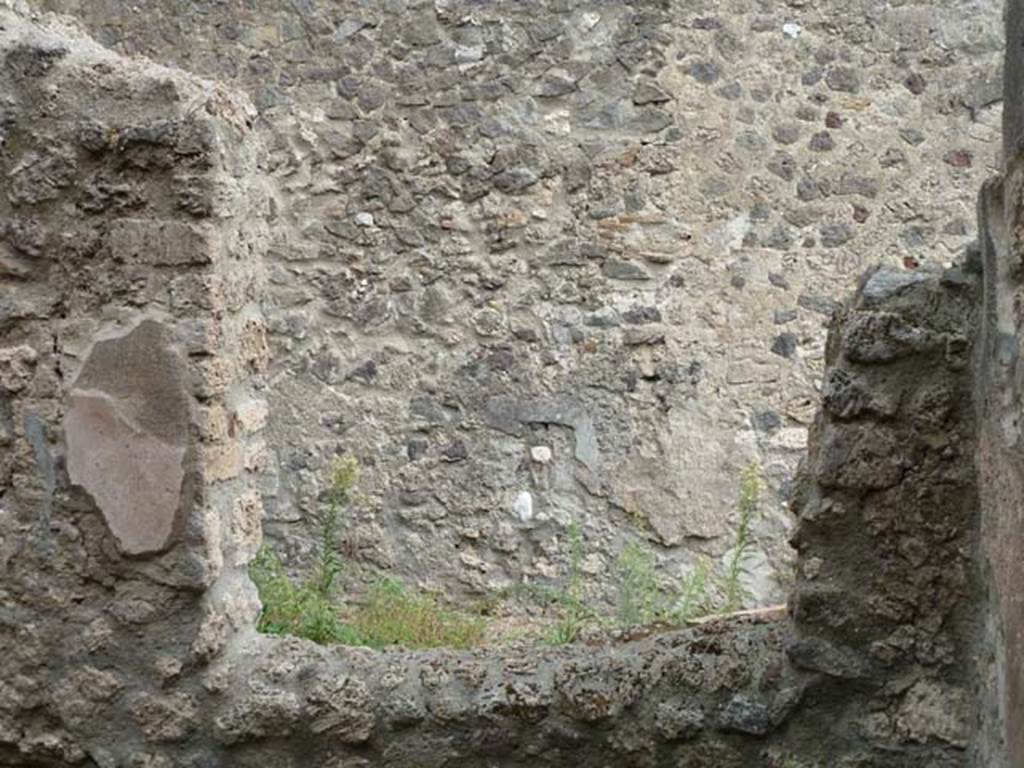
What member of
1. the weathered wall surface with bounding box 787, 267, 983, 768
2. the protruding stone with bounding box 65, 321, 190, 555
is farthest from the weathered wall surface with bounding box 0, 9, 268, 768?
the weathered wall surface with bounding box 787, 267, 983, 768

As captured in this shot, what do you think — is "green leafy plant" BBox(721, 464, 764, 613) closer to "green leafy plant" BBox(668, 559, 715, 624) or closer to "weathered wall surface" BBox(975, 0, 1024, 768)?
"green leafy plant" BBox(668, 559, 715, 624)

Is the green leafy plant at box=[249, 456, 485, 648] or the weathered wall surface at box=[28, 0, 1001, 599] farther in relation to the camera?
the weathered wall surface at box=[28, 0, 1001, 599]

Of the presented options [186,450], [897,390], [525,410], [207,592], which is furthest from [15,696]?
[525,410]

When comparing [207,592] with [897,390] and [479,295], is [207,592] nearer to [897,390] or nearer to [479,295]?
[897,390]

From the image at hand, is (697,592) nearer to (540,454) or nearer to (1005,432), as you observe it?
(540,454)

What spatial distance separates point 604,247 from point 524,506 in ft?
3.94

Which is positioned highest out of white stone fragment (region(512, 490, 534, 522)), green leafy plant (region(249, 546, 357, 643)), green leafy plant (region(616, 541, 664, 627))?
white stone fragment (region(512, 490, 534, 522))

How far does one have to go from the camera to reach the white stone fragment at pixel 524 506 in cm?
614

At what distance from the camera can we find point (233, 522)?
3145 millimetres

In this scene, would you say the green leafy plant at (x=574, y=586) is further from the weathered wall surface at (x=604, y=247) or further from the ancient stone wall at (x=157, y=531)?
the ancient stone wall at (x=157, y=531)

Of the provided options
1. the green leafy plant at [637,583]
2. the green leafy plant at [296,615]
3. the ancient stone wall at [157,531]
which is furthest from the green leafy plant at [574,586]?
the ancient stone wall at [157,531]

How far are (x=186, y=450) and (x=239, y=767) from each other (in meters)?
0.69

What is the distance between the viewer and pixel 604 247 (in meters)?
6.15

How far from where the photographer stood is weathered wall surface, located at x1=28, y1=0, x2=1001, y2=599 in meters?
6.11
